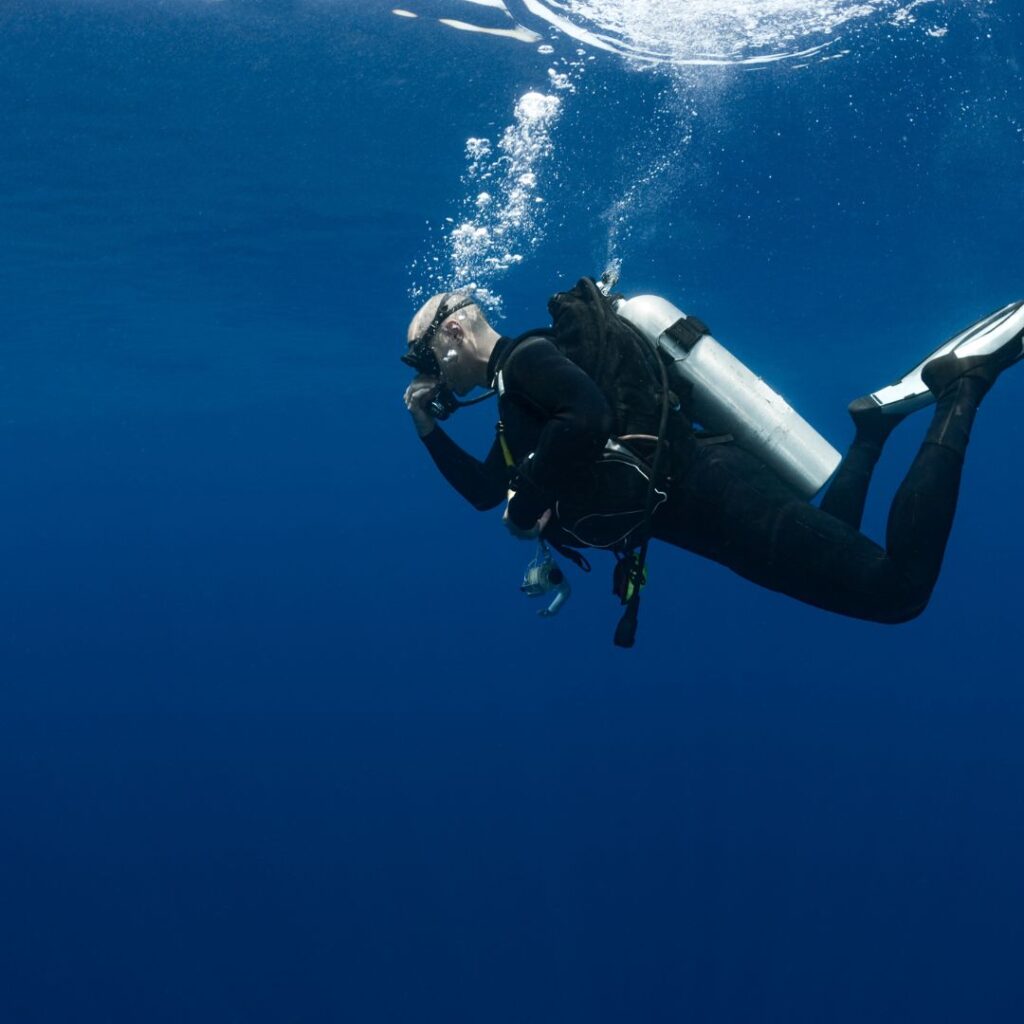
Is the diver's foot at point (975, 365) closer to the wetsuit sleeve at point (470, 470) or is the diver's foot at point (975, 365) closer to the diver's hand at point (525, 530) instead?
the diver's hand at point (525, 530)

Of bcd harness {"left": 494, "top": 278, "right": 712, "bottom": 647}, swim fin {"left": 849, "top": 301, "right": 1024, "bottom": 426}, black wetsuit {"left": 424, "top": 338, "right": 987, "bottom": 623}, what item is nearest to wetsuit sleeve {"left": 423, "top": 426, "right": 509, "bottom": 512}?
black wetsuit {"left": 424, "top": 338, "right": 987, "bottom": 623}

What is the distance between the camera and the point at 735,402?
4.34 meters

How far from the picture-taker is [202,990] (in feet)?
66.8

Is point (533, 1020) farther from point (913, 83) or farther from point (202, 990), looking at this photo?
point (913, 83)

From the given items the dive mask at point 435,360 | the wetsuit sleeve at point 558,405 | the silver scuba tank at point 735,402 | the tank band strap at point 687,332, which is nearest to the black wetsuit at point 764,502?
the wetsuit sleeve at point 558,405

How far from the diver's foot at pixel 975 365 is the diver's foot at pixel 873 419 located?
747mm

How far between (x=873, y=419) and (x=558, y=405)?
2.31m

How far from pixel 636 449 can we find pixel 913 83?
9317mm

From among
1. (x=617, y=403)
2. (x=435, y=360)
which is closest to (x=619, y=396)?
(x=617, y=403)

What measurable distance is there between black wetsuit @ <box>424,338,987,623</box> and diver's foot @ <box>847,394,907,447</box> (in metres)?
0.43

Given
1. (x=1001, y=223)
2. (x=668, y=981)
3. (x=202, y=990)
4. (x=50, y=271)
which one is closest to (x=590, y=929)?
(x=668, y=981)

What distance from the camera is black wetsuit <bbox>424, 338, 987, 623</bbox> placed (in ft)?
12.2

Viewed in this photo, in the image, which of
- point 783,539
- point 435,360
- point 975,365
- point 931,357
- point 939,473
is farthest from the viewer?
point 435,360

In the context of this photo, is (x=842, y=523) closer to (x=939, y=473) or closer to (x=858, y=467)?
(x=939, y=473)
